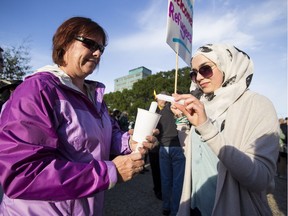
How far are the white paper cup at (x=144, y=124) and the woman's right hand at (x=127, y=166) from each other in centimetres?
14

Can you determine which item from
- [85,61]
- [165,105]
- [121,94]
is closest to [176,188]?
[165,105]

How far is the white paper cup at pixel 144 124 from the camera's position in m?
1.33

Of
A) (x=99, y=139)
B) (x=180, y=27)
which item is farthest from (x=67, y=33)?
(x=180, y=27)

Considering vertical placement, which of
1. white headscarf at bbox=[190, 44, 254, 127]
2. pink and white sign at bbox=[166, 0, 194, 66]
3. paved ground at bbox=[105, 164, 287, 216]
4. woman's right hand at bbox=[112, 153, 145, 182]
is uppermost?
pink and white sign at bbox=[166, 0, 194, 66]

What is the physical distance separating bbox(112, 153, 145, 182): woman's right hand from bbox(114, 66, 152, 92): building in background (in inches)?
Result: 3272

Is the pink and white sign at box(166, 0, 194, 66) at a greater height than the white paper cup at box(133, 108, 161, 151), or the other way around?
the pink and white sign at box(166, 0, 194, 66)

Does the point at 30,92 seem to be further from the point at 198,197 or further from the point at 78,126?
the point at 198,197

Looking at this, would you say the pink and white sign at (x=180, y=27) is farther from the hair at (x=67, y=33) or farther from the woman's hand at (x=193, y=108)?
the woman's hand at (x=193, y=108)

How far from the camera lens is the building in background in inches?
3442

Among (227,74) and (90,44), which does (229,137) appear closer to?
(227,74)

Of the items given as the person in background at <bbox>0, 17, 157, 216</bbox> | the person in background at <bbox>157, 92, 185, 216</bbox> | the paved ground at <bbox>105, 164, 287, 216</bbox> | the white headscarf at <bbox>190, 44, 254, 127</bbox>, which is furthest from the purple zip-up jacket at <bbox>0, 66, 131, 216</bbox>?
the paved ground at <bbox>105, 164, 287, 216</bbox>

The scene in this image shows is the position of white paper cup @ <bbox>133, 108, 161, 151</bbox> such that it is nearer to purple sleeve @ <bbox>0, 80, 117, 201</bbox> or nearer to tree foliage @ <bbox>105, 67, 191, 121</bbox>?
purple sleeve @ <bbox>0, 80, 117, 201</bbox>

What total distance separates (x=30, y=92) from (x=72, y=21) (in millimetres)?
704

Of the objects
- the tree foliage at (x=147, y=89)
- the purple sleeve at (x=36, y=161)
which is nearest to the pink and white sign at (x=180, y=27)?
the purple sleeve at (x=36, y=161)
